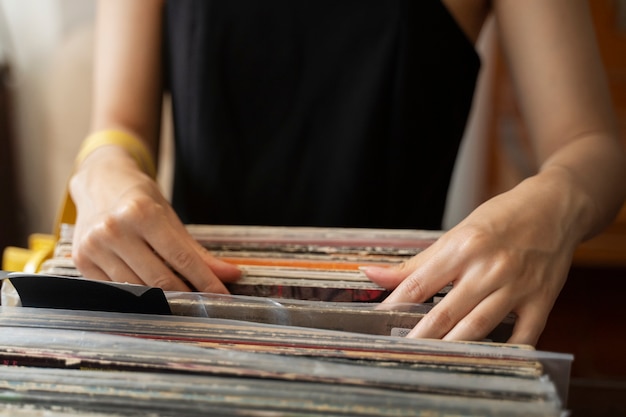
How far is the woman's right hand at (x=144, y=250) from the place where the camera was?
0.50 m

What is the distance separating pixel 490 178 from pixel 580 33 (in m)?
0.83

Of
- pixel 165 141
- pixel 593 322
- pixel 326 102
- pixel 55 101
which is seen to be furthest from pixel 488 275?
pixel 55 101

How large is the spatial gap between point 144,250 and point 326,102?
40 cm

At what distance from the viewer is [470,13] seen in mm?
811

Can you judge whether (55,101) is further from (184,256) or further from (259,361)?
(259,361)

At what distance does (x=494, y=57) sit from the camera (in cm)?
149

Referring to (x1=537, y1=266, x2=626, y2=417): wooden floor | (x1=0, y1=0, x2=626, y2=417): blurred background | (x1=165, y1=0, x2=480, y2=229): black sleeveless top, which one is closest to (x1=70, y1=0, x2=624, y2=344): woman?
(x1=165, y1=0, x2=480, y2=229): black sleeveless top

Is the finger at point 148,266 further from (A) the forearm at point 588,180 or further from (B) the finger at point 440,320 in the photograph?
(A) the forearm at point 588,180

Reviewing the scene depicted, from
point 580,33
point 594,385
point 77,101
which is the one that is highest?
point 580,33

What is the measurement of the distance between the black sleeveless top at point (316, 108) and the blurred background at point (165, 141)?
0.48 meters

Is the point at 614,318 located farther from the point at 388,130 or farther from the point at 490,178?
the point at 388,130

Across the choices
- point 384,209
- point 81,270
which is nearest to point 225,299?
point 81,270

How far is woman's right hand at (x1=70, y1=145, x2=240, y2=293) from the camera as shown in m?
0.50

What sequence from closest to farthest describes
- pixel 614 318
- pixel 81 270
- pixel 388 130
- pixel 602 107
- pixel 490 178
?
1. pixel 81 270
2. pixel 602 107
3. pixel 388 130
4. pixel 614 318
5. pixel 490 178
